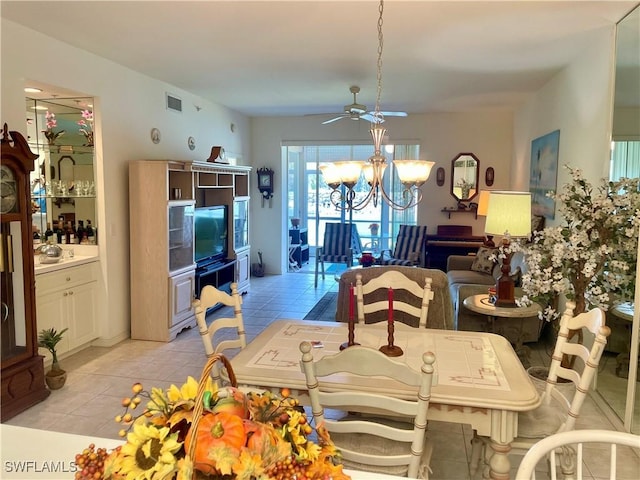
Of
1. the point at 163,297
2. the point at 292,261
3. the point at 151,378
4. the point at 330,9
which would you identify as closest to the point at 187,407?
the point at 330,9

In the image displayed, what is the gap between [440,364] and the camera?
217 cm

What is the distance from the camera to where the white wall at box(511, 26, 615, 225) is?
11.6ft

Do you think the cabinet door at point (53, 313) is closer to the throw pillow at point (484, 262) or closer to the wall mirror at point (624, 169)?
the wall mirror at point (624, 169)

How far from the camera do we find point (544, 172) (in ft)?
17.0

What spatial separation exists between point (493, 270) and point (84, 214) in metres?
4.37

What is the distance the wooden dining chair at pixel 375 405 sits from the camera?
163 cm

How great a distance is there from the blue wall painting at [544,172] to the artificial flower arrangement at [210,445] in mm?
4327

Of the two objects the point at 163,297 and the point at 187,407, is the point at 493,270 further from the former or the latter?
the point at 187,407

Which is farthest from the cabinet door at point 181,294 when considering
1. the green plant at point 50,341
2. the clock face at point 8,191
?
the clock face at point 8,191

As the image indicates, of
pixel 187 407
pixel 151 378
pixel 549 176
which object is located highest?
pixel 549 176

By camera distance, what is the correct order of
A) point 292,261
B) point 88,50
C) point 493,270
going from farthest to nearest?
point 292,261 → point 493,270 → point 88,50

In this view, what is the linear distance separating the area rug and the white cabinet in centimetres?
224

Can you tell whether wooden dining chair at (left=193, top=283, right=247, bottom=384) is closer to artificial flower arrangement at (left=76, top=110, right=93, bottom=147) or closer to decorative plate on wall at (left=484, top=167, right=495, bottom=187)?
artificial flower arrangement at (left=76, top=110, right=93, bottom=147)

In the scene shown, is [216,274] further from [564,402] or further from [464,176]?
[564,402]
